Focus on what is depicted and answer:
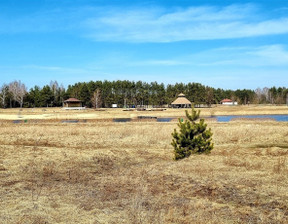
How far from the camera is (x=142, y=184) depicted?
11305 mm

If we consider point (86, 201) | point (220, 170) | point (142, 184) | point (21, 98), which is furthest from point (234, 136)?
point (21, 98)

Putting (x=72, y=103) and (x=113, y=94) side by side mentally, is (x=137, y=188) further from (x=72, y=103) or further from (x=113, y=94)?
(x=113, y=94)

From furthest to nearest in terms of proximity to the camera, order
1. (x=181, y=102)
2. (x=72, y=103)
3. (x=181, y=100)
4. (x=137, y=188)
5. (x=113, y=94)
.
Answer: (x=113, y=94)
(x=181, y=100)
(x=181, y=102)
(x=72, y=103)
(x=137, y=188)

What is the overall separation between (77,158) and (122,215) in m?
9.60

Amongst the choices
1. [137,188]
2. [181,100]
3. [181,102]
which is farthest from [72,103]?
[137,188]

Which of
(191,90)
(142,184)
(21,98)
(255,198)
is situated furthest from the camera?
(191,90)

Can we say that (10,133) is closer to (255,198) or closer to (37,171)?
(37,171)

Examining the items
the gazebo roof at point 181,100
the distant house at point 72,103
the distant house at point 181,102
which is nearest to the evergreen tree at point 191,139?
the distant house at point 72,103

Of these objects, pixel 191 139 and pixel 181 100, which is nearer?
pixel 191 139

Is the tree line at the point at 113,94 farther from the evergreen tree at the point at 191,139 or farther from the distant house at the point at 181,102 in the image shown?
the evergreen tree at the point at 191,139

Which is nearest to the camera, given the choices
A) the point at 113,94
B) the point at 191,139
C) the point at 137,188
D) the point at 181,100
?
the point at 137,188

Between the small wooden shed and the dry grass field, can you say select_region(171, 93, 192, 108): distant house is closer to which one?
the small wooden shed

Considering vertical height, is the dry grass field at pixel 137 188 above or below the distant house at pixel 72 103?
below

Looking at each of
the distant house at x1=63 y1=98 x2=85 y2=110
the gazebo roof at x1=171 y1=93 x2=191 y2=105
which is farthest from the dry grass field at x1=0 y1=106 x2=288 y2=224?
the gazebo roof at x1=171 y1=93 x2=191 y2=105
